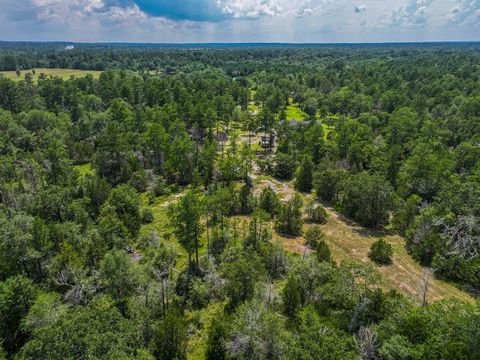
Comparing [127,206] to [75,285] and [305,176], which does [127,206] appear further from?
[305,176]

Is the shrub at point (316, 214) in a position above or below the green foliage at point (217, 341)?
below

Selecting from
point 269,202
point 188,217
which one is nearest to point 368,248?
point 269,202

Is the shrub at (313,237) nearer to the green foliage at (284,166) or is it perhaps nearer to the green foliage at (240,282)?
the green foliage at (240,282)

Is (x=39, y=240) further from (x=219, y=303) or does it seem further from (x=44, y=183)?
(x=44, y=183)

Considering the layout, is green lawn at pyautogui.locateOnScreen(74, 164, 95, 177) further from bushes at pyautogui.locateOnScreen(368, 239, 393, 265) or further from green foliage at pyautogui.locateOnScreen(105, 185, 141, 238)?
bushes at pyautogui.locateOnScreen(368, 239, 393, 265)

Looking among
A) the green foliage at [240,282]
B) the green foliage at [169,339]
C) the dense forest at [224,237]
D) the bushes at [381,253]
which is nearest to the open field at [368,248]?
the dense forest at [224,237]
